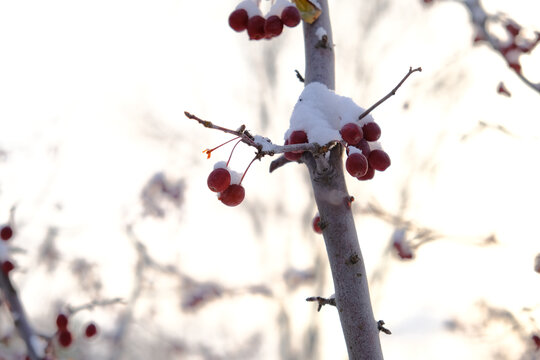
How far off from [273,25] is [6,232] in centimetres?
208

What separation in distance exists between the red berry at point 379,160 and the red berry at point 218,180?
1.67ft

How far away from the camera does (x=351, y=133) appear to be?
1.36 meters

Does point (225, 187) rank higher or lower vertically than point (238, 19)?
lower

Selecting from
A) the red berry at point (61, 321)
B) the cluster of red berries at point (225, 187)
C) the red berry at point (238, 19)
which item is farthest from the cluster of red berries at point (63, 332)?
the red berry at point (238, 19)

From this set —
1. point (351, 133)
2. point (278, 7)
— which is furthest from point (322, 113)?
point (278, 7)

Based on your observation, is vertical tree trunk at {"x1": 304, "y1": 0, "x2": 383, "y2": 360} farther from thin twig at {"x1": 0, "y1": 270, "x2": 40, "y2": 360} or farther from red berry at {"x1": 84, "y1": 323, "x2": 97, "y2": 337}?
red berry at {"x1": 84, "y1": 323, "x2": 97, "y2": 337}

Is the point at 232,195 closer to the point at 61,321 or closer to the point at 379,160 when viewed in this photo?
the point at 379,160

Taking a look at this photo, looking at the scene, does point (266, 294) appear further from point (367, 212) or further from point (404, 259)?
point (404, 259)

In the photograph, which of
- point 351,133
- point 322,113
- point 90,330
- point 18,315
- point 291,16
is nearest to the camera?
point 351,133

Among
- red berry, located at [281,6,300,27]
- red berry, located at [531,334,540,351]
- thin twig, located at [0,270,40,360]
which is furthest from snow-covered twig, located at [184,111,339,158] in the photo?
red berry, located at [531,334,540,351]

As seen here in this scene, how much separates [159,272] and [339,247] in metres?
5.98

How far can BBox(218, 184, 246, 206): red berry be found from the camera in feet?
5.08

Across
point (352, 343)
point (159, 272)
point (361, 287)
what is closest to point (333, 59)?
point (361, 287)

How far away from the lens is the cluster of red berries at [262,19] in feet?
5.90
